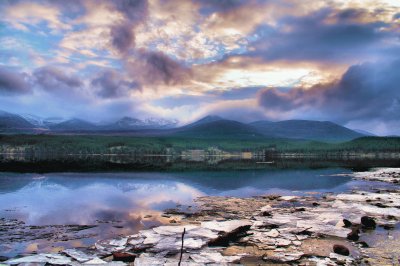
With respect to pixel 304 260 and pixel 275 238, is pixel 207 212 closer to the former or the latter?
pixel 275 238

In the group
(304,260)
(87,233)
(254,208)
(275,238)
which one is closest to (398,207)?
(254,208)

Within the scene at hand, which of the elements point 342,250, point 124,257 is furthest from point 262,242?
point 124,257

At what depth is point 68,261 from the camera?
51.2 feet

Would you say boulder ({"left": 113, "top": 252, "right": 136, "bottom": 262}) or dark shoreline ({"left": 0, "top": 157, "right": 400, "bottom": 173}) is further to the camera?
dark shoreline ({"left": 0, "top": 157, "right": 400, "bottom": 173})

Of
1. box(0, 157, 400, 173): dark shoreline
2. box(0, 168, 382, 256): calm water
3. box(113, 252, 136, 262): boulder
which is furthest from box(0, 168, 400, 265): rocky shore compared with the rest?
box(0, 157, 400, 173): dark shoreline

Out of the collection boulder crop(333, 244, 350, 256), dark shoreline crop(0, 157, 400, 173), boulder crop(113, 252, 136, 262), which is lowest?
dark shoreline crop(0, 157, 400, 173)

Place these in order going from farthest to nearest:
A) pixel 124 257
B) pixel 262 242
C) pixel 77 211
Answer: pixel 77 211, pixel 262 242, pixel 124 257

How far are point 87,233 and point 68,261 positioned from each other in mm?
6407

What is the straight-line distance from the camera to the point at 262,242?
1916cm

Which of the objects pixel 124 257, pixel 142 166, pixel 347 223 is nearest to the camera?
pixel 124 257

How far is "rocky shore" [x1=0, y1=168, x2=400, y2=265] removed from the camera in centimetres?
1606

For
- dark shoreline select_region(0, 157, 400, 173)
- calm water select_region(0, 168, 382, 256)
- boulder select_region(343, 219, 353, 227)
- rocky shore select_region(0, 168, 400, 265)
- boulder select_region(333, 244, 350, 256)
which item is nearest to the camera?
rocky shore select_region(0, 168, 400, 265)

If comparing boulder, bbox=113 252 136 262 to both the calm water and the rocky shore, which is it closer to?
the rocky shore

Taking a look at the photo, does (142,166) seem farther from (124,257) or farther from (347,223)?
(124,257)
